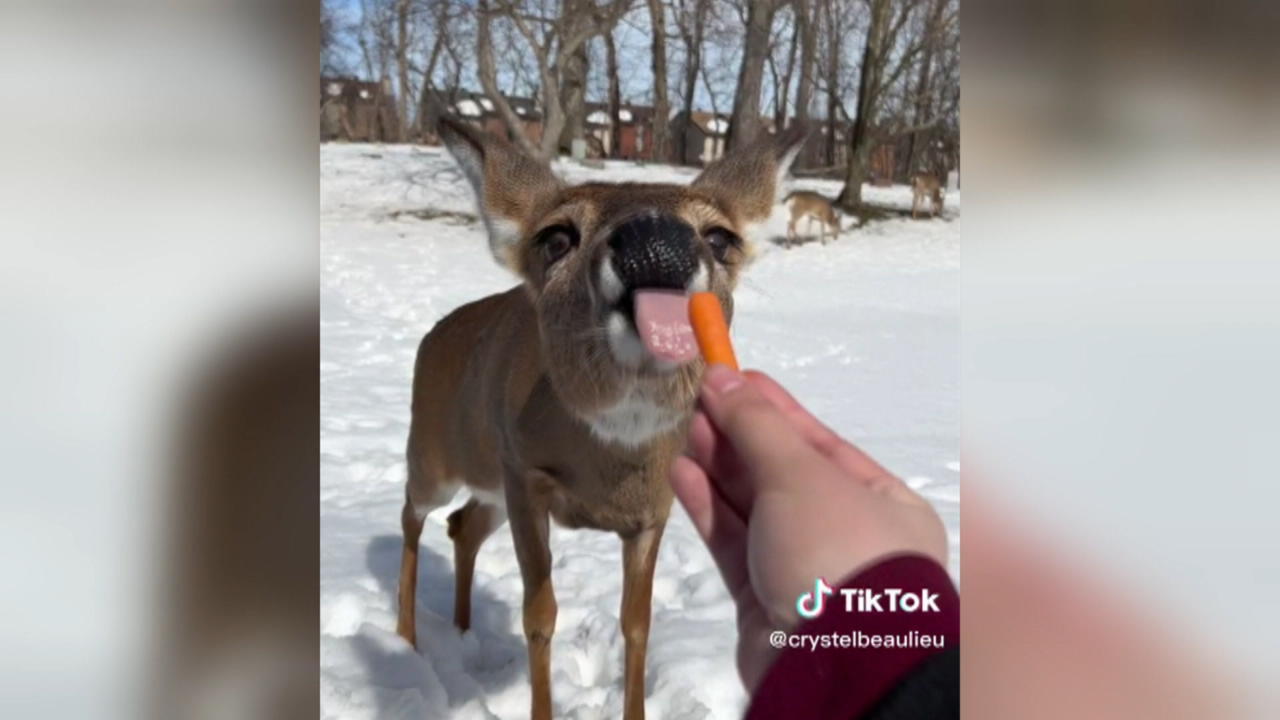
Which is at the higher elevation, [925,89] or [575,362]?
[925,89]

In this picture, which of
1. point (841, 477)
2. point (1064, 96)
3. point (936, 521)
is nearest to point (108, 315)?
point (841, 477)

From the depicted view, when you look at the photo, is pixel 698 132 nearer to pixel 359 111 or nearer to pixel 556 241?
pixel 556 241

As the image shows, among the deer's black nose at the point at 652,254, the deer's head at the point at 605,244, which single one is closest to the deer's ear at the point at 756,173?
the deer's head at the point at 605,244

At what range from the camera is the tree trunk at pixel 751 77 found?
110cm

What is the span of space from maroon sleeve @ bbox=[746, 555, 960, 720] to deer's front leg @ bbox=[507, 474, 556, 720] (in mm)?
247

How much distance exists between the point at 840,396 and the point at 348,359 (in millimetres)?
505

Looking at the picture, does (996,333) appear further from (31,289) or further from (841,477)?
(31,289)

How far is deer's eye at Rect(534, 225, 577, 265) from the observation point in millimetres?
1059

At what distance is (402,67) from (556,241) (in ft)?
0.78

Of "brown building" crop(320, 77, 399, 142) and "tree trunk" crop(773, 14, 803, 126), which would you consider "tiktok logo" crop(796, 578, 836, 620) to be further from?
"brown building" crop(320, 77, 399, 142)

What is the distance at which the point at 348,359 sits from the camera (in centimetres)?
110

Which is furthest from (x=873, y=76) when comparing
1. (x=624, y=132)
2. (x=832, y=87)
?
(x=624, y=132)

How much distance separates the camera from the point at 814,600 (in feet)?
3.19

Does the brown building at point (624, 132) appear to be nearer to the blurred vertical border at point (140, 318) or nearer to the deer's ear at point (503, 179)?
the deer's ear at point (503, 179)
